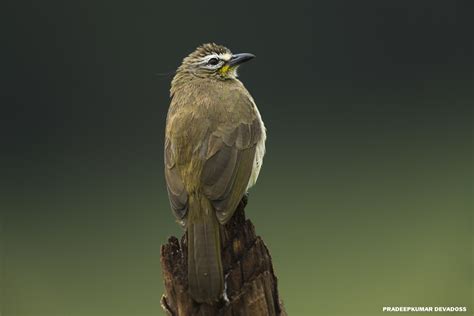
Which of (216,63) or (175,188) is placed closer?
(175,188)

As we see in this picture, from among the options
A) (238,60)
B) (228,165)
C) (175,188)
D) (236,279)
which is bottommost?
(236,279)

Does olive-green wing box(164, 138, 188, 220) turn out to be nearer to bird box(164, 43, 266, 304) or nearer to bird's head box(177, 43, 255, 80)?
bird box(164, 43, 266, 304)

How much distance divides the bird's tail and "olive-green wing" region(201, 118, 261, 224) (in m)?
0.07

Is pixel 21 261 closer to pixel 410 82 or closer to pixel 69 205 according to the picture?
pixel 69 205

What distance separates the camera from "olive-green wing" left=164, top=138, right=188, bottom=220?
688cm

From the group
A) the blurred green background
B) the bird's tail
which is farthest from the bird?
the blurred green background

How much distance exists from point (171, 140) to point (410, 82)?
26.2 ft

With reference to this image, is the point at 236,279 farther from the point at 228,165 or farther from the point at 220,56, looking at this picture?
the point at 220,56

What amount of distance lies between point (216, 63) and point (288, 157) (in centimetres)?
524

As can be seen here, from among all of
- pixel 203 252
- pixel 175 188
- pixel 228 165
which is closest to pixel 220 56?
pixel 228 165

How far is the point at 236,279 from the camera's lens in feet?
21.1

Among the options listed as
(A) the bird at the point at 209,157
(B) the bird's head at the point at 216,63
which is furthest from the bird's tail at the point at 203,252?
(B) the bird's head at the point at 216,63

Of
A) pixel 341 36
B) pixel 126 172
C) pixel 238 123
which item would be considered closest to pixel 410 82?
pixel 341 36

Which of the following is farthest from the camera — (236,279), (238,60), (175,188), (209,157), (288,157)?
(288,157)
